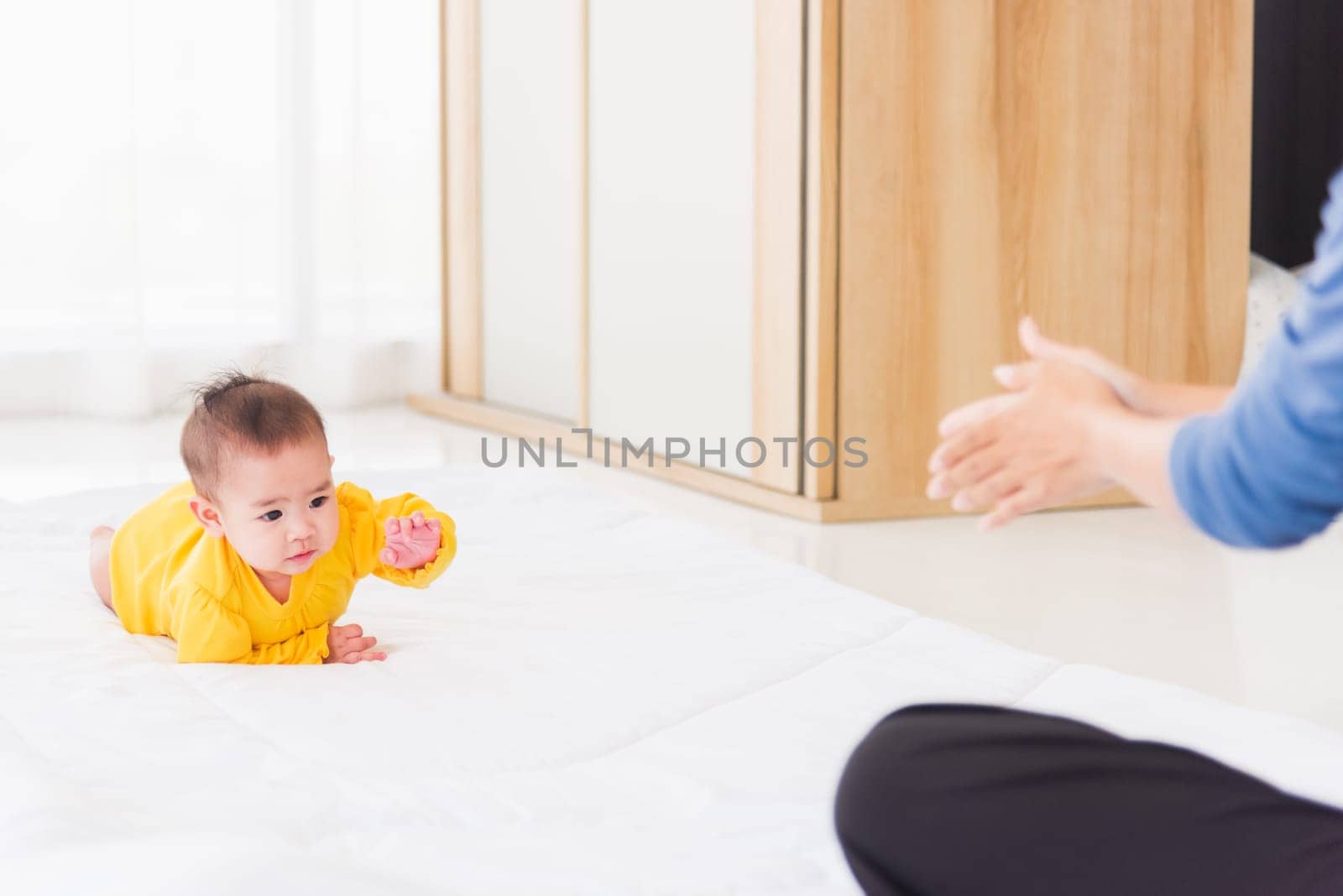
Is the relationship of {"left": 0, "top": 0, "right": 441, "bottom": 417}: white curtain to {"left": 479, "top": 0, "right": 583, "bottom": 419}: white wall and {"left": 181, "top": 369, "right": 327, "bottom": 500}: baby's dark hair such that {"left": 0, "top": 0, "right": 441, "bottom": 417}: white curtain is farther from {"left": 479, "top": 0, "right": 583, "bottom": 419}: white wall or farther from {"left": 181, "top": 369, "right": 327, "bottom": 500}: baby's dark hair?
{"left": 181, "top": 369, "right": 327, "bottom": 500}: baby's dark hair

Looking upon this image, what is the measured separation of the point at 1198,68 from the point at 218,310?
2.12m

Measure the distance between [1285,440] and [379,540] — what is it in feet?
3.10

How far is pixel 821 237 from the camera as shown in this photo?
6.95ft

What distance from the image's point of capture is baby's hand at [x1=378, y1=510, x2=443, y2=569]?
1.29m


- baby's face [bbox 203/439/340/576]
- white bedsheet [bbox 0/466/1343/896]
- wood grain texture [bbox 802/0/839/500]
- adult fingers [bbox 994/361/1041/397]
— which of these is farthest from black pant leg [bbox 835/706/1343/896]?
wood grain texture [bbox 802/0/839/500]

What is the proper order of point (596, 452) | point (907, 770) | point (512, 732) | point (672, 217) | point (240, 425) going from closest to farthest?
point (907, 770) < point (512, 732) < point (240, 425) < point (672, 217) < point (596, 452)

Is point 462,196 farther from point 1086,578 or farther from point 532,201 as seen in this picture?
point 1086,578

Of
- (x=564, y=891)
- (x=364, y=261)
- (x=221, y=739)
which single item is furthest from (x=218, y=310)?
(x=564, y=891)

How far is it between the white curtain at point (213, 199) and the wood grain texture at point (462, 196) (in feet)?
0.32

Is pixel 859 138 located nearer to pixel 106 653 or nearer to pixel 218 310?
pixel 106 653

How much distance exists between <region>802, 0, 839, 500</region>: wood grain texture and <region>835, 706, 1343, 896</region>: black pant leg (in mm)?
1355

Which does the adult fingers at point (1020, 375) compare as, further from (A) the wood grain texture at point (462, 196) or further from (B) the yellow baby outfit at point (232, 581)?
(A) the wood grain texture at point (462, 196)

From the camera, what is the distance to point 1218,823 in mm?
728

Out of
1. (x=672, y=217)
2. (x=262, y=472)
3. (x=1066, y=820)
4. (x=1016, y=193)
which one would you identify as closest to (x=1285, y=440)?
(x=1066, y=820)
